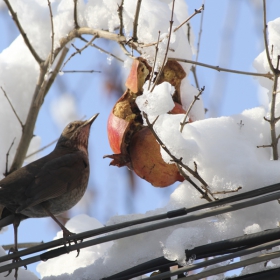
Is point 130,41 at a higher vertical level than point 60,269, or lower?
higher

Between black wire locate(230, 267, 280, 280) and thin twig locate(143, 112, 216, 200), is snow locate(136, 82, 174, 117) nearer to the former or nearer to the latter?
thin twig locate(143, 112, 216, 200)

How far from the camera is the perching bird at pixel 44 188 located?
3.42m

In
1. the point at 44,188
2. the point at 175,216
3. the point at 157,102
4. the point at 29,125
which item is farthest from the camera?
the point at 29,125

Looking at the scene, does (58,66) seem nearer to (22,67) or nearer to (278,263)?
(22,67)

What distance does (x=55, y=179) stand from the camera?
11.5 feet

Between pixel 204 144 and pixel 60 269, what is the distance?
3.70ft

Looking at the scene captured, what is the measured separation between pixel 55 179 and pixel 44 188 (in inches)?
3.8

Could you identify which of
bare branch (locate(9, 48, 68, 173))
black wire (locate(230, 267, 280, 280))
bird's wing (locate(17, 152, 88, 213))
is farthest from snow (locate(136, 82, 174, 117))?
bare branch (locate(9, 48, 68, 173))

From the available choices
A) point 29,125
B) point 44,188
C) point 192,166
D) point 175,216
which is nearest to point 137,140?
point 192,166

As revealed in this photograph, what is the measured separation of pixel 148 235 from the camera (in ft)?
8.32

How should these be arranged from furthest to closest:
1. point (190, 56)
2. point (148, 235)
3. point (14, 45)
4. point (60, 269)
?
point (14, 45) → point (190, 56) → point (60, 269) → point (148, 235)

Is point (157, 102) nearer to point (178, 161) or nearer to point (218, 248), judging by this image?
point (178, 161)

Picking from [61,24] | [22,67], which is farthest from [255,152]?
[22,67]

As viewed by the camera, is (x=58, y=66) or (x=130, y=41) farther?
(x=58, y=66)
